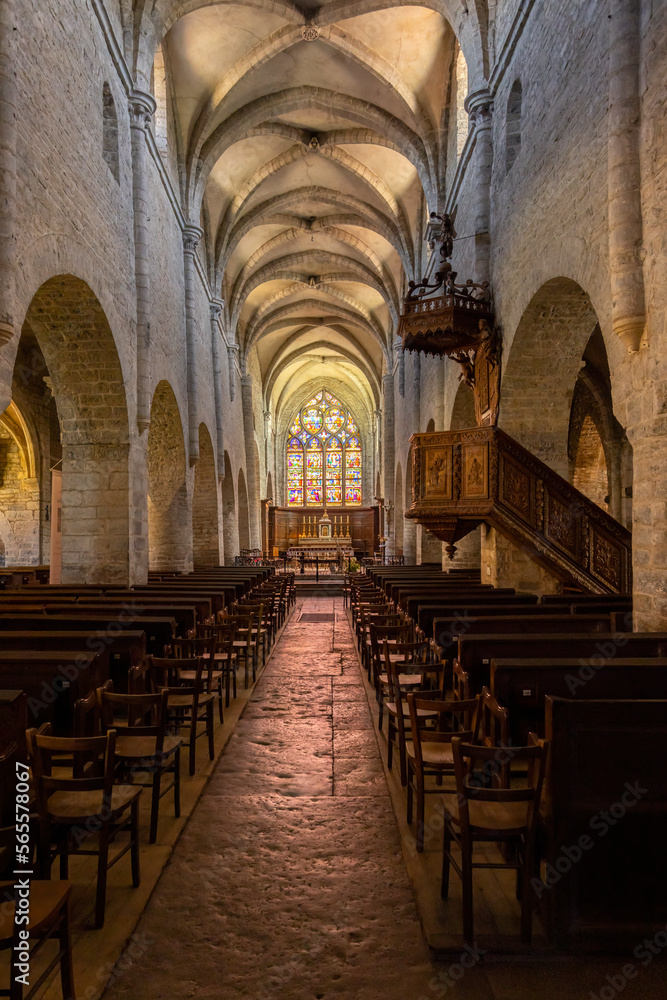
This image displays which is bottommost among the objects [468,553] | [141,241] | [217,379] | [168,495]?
[468,553]

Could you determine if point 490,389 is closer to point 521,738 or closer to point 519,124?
point 519,124

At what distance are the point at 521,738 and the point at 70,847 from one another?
2.88m

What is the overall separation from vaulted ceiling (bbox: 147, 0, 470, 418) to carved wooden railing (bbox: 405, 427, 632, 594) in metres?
8.29

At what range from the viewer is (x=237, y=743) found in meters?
5.88

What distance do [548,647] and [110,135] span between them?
9876 millimetres

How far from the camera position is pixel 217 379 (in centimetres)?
1977

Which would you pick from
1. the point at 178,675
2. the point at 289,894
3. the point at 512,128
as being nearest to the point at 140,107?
the point at 512,128

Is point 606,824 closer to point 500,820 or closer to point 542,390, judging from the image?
point 500,820

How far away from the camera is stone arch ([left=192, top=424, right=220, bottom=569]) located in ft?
61.5

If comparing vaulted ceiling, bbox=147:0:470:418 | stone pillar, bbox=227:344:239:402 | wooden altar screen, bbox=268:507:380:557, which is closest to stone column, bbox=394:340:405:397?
vaulted ceiling, bbox=147:0:470:418

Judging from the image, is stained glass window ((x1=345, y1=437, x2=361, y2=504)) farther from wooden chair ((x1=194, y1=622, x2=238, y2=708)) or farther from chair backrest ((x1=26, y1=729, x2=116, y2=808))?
chair backrest ((x1=26, y1=729, x2=116, y2=808))

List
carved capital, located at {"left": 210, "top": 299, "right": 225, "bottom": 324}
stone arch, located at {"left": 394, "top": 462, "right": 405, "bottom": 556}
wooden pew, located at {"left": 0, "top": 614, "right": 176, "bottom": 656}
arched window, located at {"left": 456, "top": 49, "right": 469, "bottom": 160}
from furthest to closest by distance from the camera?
stone arch, located at {"left": 394, "top": 462, "right": 405, "bottom": 556} → carved capital, located at {"left": 210, "top": 299, "right": 225, "bottom": 324} → arched window, located at {"left": 456, "top": 49, "right": 469, "bottom": 160} → wooden pew, located at {"left": 0, "top": 614, "right": 176, "bottom": 656}

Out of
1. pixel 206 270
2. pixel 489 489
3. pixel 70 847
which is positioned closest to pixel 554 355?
pixel 489 489

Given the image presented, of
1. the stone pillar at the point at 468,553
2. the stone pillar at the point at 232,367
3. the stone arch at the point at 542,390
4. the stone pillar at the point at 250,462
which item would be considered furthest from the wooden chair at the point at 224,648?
the stone pillar at the point at 250,462
